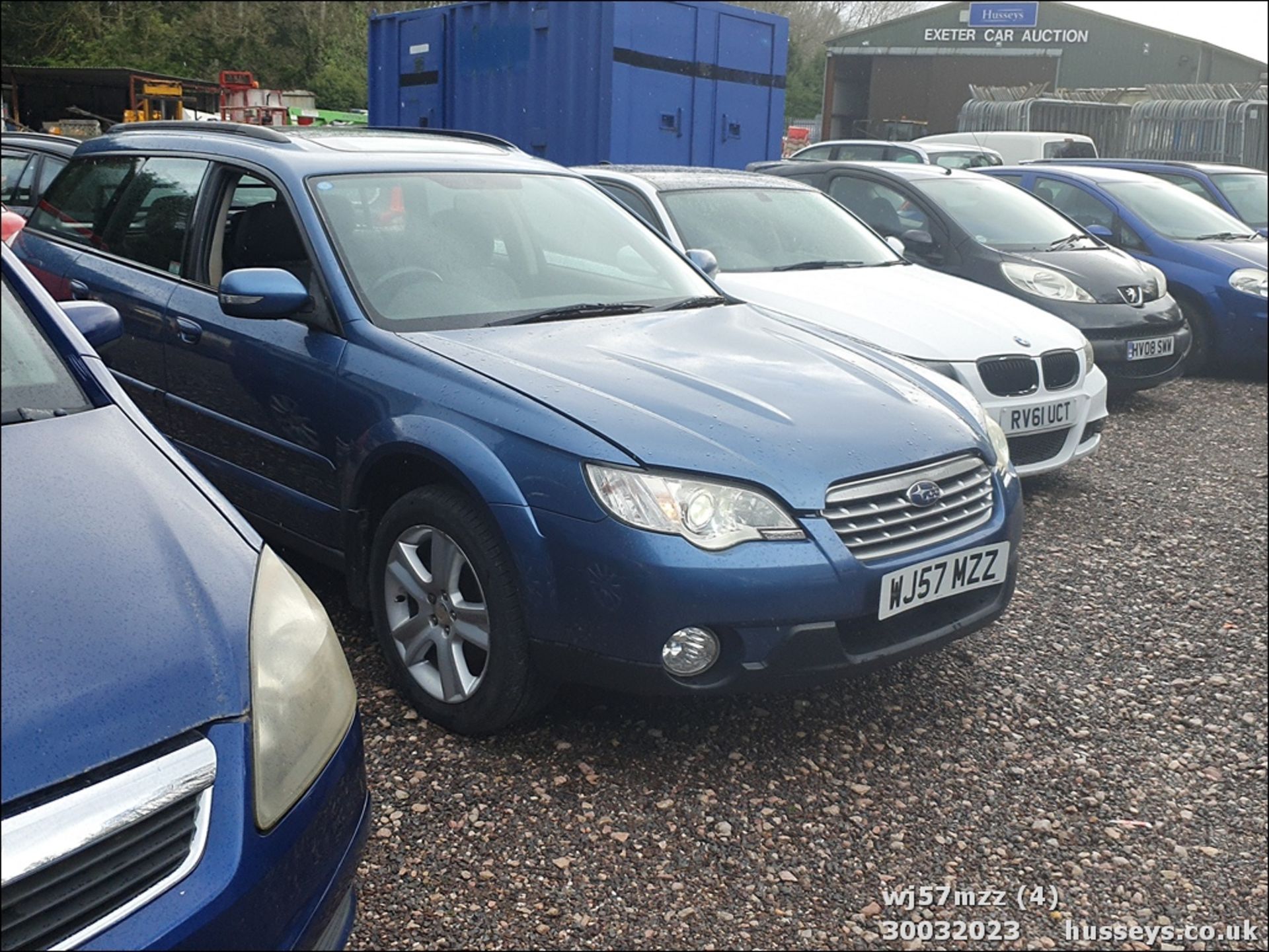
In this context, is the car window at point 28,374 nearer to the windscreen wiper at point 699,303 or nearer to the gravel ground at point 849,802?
the gravel ground at point 849,802

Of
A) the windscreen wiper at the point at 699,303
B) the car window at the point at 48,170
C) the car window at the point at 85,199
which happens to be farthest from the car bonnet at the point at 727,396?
the car window at the point at 48,170

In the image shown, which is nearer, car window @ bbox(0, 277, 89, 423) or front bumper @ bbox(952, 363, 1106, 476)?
car window @ bbox(0, 277, 89, 423)

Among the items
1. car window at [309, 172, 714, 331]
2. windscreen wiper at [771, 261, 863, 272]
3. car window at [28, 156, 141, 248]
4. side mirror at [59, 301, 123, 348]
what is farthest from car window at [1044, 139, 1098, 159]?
side mirror at [59, 301, 123, 348]

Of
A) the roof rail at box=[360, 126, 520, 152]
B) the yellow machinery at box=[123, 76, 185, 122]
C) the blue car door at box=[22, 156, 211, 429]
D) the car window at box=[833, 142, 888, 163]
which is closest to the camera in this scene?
the blue car door at box=[22, 156, 211, 429]

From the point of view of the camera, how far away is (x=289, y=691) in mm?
1825

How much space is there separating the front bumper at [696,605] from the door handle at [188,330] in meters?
1.75

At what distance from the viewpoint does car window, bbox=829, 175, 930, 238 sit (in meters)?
8.10

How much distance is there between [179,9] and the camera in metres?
23.5

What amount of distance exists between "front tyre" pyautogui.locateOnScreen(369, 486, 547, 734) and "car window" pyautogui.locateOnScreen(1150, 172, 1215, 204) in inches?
417

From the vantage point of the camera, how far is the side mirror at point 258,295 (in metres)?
3.49

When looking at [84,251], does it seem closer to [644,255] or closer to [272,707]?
[644,255]

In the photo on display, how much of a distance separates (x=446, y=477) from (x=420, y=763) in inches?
29.2

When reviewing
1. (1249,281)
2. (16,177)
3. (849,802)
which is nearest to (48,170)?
(16,177)

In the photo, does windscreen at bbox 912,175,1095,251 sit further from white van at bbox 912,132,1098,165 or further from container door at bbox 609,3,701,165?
white van at bbox 912,132,1098,165
